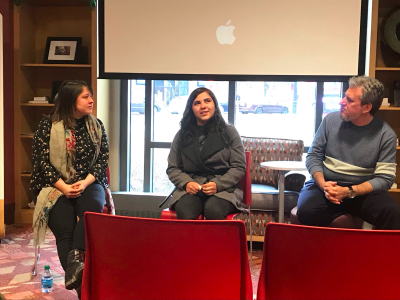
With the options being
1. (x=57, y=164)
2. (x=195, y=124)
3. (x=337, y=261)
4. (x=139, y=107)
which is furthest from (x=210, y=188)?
(x=139, y=107)

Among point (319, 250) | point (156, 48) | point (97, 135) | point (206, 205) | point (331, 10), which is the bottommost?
point (206, 205)

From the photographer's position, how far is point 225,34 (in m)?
3.62

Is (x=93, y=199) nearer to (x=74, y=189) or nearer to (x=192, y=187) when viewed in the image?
(x=74, y=189)

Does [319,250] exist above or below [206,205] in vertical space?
above

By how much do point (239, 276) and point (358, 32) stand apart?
10.1 feet

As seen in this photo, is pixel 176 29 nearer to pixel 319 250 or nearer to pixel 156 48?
pixel 156 48

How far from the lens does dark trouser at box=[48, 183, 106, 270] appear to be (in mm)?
2248

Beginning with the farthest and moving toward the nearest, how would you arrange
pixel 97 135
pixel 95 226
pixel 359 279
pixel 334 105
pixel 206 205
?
1. pixel 334 105
2. pixel 97 135
3. pixel 206 205
4. pixel 95 226
5. pixel 359 279

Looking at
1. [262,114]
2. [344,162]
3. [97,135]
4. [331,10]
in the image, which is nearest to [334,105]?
[262,114]

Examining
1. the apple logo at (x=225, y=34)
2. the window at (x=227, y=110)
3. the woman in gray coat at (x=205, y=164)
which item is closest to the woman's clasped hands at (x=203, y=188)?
the woman in gray coat at (x=205, y=164)

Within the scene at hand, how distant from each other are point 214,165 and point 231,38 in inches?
58.4

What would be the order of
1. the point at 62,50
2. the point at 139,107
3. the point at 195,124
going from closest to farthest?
the point at 195,124 < the point at 62,50 < the point at 139,107

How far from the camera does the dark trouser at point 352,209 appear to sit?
2318 millimetres

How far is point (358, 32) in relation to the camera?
11.5 feet
